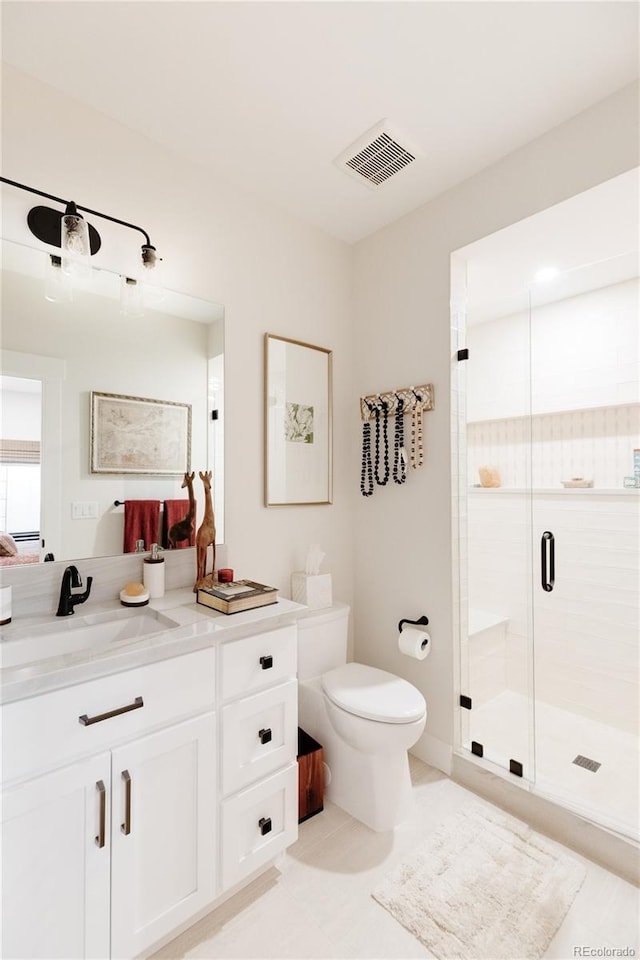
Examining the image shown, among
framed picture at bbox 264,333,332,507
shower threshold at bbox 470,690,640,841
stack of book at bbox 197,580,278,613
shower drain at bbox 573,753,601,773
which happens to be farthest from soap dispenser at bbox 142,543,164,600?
shower drain at bbox 573,753,601,773

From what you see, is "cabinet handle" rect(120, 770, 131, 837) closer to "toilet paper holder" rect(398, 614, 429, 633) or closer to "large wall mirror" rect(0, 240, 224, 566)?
"large wall mirror" rect(0, 240, 224, 566)

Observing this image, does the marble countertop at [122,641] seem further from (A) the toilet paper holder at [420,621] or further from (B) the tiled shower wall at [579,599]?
(B) the tiled shower wall at [579,599]

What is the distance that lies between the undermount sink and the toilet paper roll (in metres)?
1.14

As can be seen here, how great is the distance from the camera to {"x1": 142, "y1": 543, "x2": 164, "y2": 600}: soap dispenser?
5.58 ft

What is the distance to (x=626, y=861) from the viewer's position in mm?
1542

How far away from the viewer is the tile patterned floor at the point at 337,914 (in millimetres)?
1296

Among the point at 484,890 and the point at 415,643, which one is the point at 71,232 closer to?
the point at 415,643

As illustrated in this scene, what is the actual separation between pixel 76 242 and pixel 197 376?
621mm

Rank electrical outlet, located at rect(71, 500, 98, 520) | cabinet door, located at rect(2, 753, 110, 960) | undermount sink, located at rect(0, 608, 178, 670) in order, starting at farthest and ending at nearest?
electrical outlet, located at rect(71, 500, 98, 520) < undermount sink, located at rect(0, 608, 178, 670) < cabinet door, located at rect(2, 753, 110, 960)

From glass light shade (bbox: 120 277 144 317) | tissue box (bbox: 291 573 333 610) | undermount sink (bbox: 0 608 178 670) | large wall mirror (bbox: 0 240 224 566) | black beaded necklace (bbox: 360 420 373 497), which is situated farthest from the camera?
black beaded necklace (bbox: 360 420 373 497)

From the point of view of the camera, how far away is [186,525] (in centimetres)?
188

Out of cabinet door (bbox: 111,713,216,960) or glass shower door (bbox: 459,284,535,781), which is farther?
glass shower door (bbox: 459,284,535,781)

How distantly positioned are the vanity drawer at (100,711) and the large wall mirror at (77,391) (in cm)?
61

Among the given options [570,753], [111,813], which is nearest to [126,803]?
[111,813]
